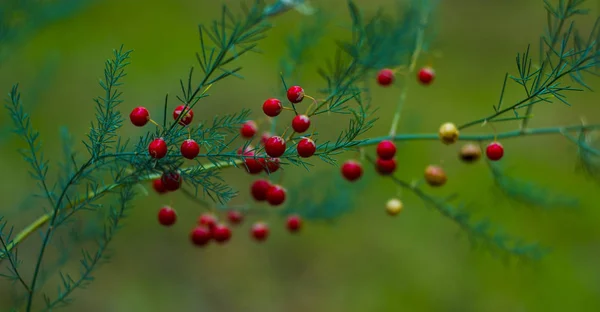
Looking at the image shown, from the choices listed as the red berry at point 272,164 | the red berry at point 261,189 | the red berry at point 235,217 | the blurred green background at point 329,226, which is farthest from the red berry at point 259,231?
the blurred green background at point 329,226

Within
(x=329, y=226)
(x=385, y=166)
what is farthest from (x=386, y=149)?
(x=329, y=226)

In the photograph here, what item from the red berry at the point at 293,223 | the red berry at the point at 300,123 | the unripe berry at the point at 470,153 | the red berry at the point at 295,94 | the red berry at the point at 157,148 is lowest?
the red berry at the point at 157,148

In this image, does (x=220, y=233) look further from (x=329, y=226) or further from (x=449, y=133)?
(x=329, y=226)

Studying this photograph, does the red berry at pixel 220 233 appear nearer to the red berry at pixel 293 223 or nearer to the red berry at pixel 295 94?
the red berry at pixel 293 223

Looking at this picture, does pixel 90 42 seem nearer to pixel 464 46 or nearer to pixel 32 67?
pixel 32 67

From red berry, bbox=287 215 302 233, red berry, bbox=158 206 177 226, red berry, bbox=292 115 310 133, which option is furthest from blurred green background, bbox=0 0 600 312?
red berry, bbox=292 115 310 133

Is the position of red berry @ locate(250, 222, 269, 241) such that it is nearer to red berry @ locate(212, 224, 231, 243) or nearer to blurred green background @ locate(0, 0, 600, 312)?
red berry @ locate(212, 224, 231, 243)
